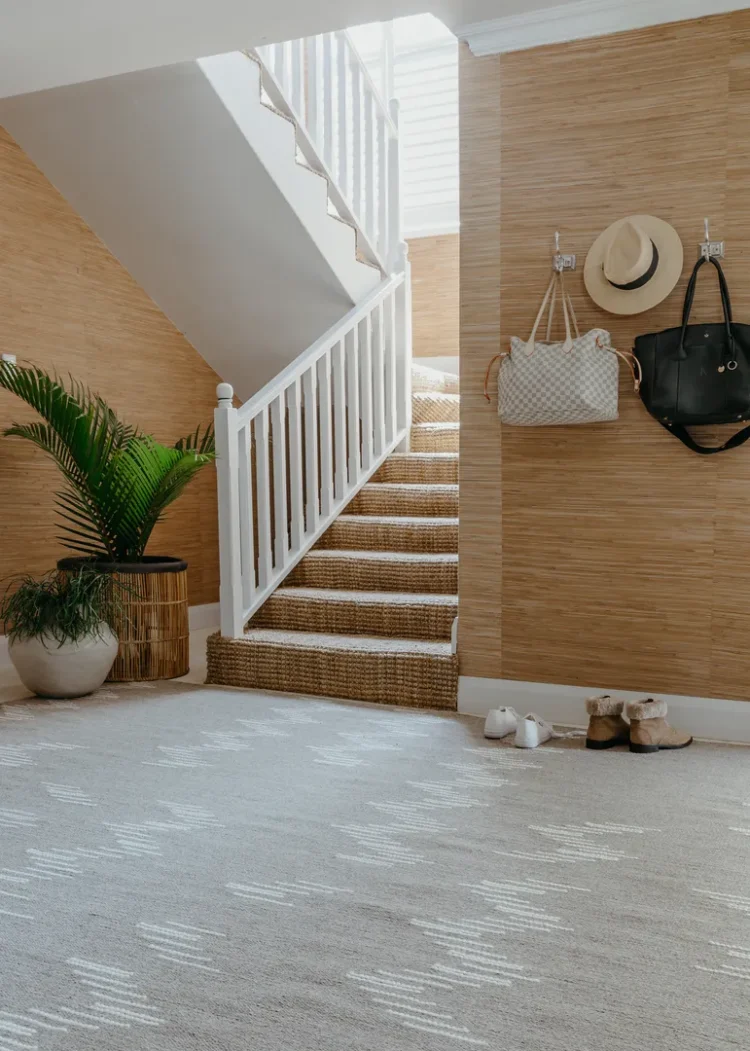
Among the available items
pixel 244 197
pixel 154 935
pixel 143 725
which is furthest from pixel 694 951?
pixel 244 197

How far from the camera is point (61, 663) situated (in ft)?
9.96

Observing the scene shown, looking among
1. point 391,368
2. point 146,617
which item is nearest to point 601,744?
point 146,617

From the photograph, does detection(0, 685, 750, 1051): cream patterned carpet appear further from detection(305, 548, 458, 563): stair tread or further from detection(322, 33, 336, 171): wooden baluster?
detection(322, 33, 336, 171): wooden baluster

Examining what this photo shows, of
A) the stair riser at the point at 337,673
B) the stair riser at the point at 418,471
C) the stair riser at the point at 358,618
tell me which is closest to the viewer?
the stair riser at the point at 337,673

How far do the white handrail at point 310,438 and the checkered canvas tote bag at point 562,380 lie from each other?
1069 mm

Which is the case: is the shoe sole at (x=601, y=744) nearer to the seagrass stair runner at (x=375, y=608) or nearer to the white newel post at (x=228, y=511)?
the seagrass stair runner at (x=375, y=608)

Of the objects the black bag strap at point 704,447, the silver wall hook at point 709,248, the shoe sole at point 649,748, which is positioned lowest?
the shoe sole at point 649,748

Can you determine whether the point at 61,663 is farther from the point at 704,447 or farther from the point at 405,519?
the point at 704,447

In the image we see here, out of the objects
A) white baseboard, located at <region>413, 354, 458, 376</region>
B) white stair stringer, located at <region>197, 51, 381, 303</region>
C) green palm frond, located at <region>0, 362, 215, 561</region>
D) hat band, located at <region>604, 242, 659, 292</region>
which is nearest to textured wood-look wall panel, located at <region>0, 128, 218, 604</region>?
green palm frond, located at <region>0, 362, 215, 561</region>

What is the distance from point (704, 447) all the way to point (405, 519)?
4.88ft

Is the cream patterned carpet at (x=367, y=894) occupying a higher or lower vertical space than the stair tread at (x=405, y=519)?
lower

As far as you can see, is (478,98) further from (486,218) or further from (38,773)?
(38,773)

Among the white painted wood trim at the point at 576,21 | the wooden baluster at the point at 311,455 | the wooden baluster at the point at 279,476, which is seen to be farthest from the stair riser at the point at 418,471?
the white painted wood trim at the point at 576,21

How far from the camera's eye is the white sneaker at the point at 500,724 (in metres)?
2.59
